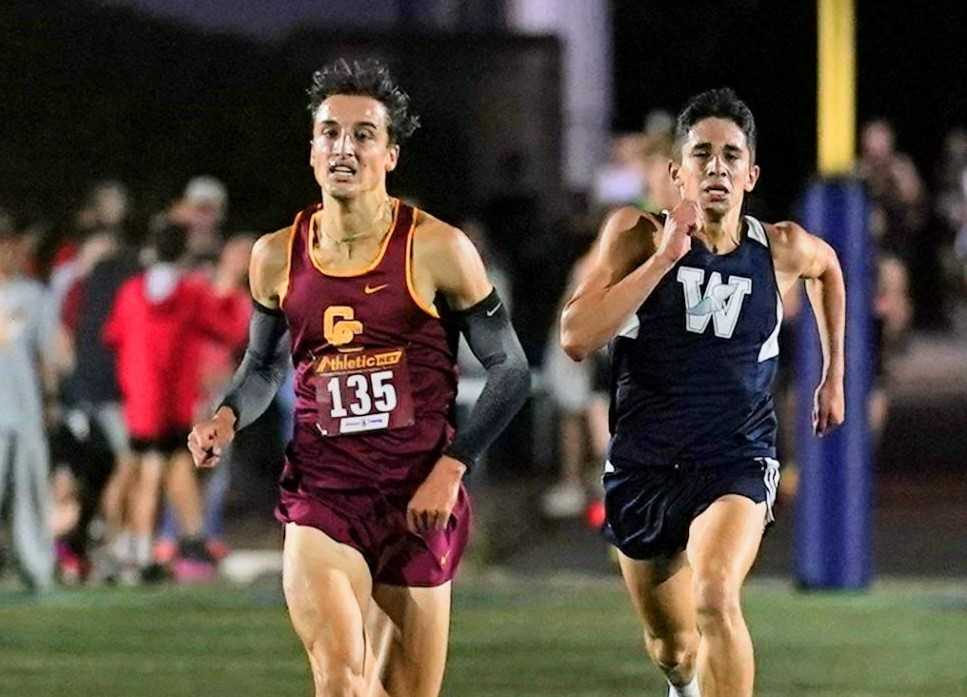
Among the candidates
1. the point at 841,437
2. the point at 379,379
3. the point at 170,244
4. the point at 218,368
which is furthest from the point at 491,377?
the point at 218,368

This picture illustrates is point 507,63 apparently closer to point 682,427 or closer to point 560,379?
point 560,379

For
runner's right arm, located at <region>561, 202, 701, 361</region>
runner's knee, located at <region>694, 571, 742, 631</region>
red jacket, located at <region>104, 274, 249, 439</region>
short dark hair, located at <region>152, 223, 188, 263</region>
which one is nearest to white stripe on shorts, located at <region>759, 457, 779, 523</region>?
runner's knee, located at <region>694, 571, 742, 631</region>

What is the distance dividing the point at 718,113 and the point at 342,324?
136 centimetres

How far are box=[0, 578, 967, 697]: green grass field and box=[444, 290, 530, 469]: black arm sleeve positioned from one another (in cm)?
290

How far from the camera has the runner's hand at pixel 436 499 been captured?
7031 mm

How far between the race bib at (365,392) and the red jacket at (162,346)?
6874mm

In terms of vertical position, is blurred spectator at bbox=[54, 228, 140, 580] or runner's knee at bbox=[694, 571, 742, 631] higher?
runner's knee at bbox=[694, 571, 742, 631]

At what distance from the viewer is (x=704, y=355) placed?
7.86m

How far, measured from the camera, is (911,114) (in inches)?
1499

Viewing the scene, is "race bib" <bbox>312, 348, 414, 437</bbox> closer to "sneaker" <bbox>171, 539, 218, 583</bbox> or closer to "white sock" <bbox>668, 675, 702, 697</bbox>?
"white sock" <bbox>668, 675, 702, 697</bbox>

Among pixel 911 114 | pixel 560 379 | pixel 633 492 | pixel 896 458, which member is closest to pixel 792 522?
pixel 560 379

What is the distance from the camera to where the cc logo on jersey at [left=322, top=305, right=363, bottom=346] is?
724 cm

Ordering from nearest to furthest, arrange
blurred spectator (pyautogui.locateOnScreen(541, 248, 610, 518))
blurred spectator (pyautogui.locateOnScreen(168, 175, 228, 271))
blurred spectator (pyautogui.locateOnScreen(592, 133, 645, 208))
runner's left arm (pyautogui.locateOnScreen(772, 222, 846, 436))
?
runner's left arm (pyautogui.locateOnScreen(772, 222, 846, 436))
blurred spectator (pyautogui.locateOnScreen(168, 175, 228, 271))
blurred spectator (pyautogui.locateOnScreen(541, 248, 610, 518))
blurred spectator (pyautogui.locateOnScreen(592, 133, 645, 208))

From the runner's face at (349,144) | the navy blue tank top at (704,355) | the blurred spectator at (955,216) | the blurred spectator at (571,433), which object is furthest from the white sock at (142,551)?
the blurred spectator at (955,216)
